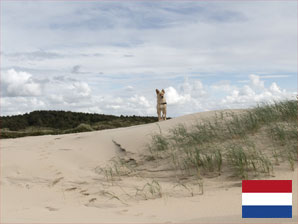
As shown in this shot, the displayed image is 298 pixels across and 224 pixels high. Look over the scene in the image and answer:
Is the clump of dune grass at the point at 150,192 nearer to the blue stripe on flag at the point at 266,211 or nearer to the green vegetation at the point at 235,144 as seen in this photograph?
the green vegetation at the point at 235,144

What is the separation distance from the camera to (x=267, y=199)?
2900 mm

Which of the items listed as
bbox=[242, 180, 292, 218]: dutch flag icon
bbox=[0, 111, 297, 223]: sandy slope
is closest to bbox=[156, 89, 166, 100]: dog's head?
bbox=[0, 111, 297, 223]: sandy slope

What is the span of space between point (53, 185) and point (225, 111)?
20.4ft

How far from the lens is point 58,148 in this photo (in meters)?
10.1

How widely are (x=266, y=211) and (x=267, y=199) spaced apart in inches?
4.1

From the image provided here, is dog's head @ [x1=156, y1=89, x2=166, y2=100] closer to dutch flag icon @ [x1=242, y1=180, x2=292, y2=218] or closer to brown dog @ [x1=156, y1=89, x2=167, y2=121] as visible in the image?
brown dog @ [x1=156, y1=89, x2=167, y2=121]

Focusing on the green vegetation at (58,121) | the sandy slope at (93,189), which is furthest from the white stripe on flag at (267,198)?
the green vegetation at (58,121)

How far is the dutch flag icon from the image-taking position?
2854mm

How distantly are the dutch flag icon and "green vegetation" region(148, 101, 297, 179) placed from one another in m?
3.43

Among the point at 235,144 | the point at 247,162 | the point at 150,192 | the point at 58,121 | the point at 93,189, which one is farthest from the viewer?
the point at 58,121

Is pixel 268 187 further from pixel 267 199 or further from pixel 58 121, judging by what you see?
pixel 58 121

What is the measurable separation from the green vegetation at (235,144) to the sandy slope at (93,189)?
16.6 inches

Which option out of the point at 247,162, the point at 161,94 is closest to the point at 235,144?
the point at 247,162

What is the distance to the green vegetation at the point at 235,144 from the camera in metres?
6.68
